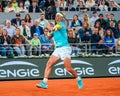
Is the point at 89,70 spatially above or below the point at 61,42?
below

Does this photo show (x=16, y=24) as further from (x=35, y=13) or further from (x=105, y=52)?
(x=105, y=52)

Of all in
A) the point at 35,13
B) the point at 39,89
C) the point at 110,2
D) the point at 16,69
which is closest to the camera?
the point at 39,89

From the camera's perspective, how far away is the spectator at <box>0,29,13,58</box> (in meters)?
15.5

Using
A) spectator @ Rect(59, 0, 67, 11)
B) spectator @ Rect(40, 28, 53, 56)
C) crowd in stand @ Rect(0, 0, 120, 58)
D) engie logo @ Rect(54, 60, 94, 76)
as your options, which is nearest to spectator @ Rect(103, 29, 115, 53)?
crowd in stand @ Rect(0, 0, 120, 58)

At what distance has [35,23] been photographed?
17469 millimetres

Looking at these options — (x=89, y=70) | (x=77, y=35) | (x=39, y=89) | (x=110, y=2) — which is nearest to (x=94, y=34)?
(x=77, y=35)

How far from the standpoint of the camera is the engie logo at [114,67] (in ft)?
54.7

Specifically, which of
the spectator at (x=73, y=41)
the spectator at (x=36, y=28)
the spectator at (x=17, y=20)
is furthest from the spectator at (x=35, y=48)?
the spectator at (x=17, y=20)

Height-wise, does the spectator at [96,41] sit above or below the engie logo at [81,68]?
above

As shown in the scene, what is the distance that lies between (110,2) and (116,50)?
17.4 ft

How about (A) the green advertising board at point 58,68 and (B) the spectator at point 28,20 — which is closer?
(A) the green advertising board at point 58,68

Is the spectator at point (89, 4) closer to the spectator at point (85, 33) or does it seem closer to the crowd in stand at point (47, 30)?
the crowd in stand at point (47, 30)

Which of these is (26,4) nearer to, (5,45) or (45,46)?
(45,46)

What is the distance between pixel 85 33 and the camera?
17.5 m
